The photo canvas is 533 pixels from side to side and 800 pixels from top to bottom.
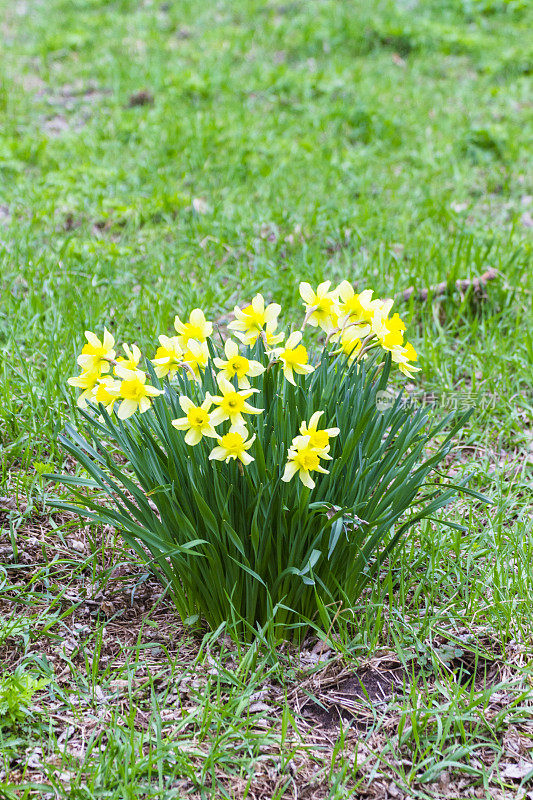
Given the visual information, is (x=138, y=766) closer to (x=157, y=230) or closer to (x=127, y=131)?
(x=157, y=230)

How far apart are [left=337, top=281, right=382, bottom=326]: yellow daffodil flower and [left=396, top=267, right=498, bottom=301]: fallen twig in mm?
1608

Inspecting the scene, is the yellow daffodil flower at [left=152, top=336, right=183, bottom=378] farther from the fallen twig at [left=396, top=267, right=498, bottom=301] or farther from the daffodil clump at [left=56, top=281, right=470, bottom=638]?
the fallen twig at [left=396, top=267, right=498, bottom=301]

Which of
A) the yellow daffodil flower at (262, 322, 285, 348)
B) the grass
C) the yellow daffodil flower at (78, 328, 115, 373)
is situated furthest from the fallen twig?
the yellow daffodil flower at (78, 328, 115, 373)

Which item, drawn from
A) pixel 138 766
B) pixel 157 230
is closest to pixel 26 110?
pixel 157 230

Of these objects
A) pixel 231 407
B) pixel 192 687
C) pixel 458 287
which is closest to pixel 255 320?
pixel 231 407

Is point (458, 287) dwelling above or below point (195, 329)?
below

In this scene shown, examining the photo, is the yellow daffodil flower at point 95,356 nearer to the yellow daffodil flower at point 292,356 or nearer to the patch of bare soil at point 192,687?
the yellow daffodil flower at point 292,356

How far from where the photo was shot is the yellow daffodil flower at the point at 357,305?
1.77 meters

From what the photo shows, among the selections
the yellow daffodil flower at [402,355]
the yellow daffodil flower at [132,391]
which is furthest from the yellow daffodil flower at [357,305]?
the yellow daffodil flower at [132,391]

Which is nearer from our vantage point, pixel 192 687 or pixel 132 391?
pixel 132 391

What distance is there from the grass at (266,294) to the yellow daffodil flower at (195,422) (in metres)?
0.58

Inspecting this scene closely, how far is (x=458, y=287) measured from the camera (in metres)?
3.35

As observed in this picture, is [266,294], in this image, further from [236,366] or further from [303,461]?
[303,461]

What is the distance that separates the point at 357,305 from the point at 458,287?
1733 millimetres
